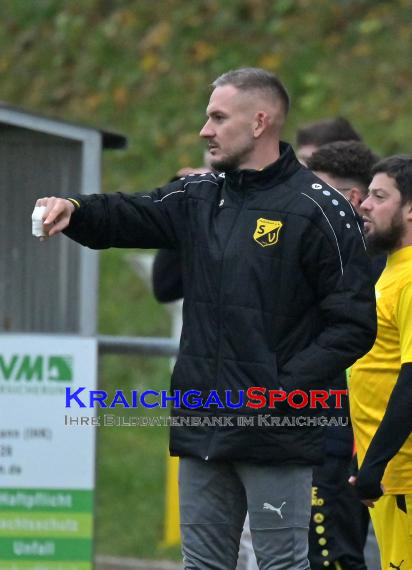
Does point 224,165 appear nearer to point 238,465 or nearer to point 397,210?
point 397,210

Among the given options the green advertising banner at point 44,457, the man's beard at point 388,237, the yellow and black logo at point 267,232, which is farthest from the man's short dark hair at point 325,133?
the yellow and black logo at point 267,232

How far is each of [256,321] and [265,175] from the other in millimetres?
517

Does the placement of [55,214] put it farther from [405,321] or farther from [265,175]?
[405,321]

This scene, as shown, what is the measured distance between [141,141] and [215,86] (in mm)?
9281

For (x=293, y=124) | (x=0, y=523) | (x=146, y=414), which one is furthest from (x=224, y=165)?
(x=293, y=124)

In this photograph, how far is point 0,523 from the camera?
6.52 meters

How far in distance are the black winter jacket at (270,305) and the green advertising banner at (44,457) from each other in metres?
1.92

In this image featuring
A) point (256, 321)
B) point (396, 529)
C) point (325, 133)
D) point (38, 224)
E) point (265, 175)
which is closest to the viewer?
point (38, 224)

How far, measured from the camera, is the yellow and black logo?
449cm

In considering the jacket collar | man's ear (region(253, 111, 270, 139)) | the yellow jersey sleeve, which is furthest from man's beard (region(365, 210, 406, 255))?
man's ear (region(253, 111, 270, 139))

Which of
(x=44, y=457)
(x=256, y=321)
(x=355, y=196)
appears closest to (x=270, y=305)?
(x=256, y=321)

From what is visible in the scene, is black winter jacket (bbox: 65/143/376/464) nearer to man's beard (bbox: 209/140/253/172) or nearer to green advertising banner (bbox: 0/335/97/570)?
man's beard (bbox: 209/140/253/172)

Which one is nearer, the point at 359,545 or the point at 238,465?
the point at 238,465

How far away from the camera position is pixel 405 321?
15.4 feet
